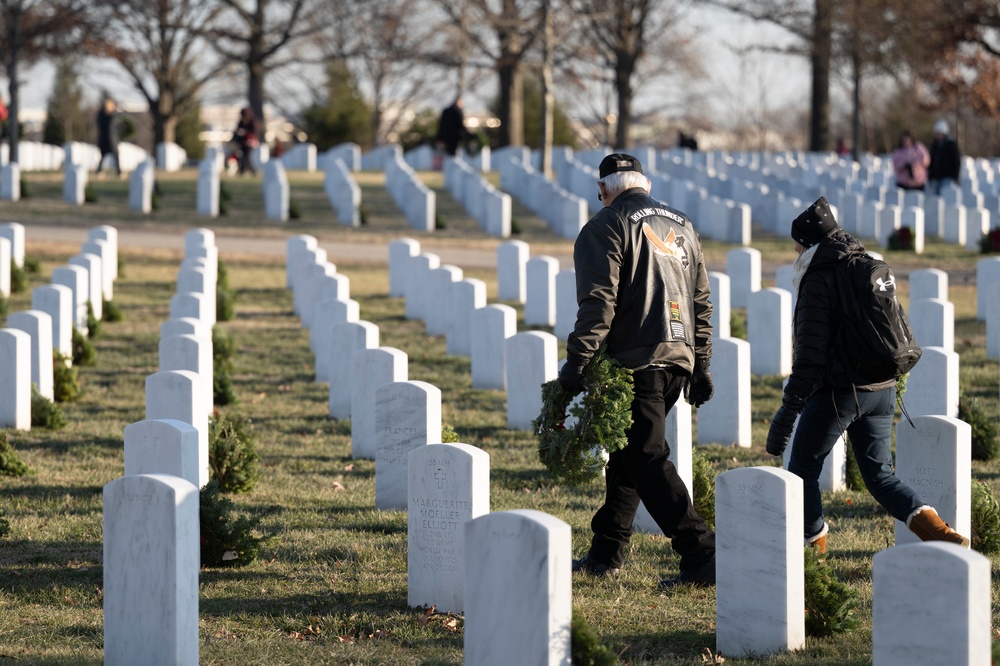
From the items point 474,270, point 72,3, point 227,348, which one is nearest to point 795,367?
point 227,348

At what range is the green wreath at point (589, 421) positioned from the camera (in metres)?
5.84

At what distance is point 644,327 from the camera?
6.04 m

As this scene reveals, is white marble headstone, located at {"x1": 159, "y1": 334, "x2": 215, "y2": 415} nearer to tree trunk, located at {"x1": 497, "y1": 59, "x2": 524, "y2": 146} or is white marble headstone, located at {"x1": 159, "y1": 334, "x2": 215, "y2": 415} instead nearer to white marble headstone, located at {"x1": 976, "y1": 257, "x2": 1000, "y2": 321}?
white marble headstone, located at {"x1": 976, "y1": 257, "x2": 1000, "y2": 321}

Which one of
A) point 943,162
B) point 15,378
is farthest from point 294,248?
point 943,162

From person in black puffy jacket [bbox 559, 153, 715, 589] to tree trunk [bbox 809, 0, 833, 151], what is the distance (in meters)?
32.8

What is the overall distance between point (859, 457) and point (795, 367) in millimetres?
498

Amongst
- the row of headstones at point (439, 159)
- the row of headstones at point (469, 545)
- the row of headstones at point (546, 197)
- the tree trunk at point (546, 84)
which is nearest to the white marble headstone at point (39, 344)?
the row of headstones at point (469, 545)

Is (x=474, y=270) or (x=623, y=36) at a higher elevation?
(x=623, y=36)

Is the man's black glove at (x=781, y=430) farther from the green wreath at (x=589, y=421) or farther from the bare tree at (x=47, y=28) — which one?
the bare tree at (x=47, y=28)

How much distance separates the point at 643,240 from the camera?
606 cm

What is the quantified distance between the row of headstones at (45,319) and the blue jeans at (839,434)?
5641 millimetres

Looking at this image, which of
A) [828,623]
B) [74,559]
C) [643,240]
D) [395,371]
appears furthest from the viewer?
[395,371]

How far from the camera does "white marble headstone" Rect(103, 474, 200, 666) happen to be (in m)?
4.96

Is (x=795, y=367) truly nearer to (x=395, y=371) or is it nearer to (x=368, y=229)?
(x=395, y=371)
